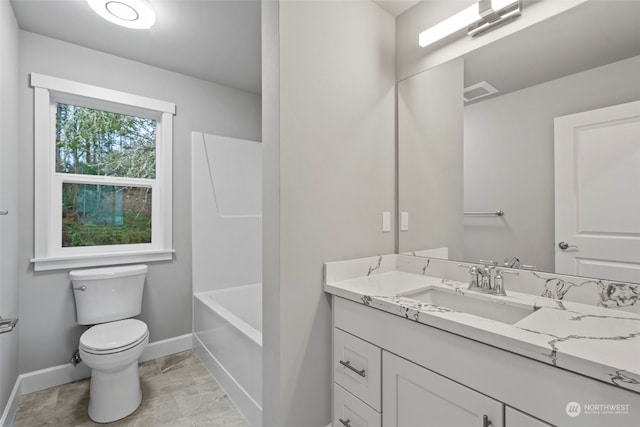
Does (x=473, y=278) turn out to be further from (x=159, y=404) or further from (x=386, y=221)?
(x=159, y=404)

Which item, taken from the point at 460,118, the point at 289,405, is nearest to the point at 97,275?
the point at 289,405

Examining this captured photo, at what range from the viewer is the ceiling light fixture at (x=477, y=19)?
1.30 meters

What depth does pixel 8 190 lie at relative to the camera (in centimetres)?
164

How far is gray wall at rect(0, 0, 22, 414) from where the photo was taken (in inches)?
60.3

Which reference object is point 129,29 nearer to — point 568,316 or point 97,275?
point 97,275

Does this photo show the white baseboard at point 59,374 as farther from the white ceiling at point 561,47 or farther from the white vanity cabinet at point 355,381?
the white ceiling at point 561,47

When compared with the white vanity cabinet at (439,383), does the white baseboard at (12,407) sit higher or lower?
lower

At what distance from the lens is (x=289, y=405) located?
1327mm

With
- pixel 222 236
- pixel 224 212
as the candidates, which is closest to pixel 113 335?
pixel 222 236

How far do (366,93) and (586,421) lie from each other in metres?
1.51

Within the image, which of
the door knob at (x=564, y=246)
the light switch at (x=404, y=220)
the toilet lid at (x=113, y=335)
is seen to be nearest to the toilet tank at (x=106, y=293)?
the toilet lid at (x=113, y=335)

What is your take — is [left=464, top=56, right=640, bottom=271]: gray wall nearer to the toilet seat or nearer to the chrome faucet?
the chrome faucet

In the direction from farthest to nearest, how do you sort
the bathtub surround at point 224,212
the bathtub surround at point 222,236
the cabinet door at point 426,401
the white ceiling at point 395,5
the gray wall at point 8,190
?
the bathtub surround at point 224,212 < the bathtub surround at point 222,236 < the white ceiling at point 395,5 < the gray wall at point 8,190 < the cabinet door at point 426,401

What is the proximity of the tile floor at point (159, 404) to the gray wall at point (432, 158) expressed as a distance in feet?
4.88
